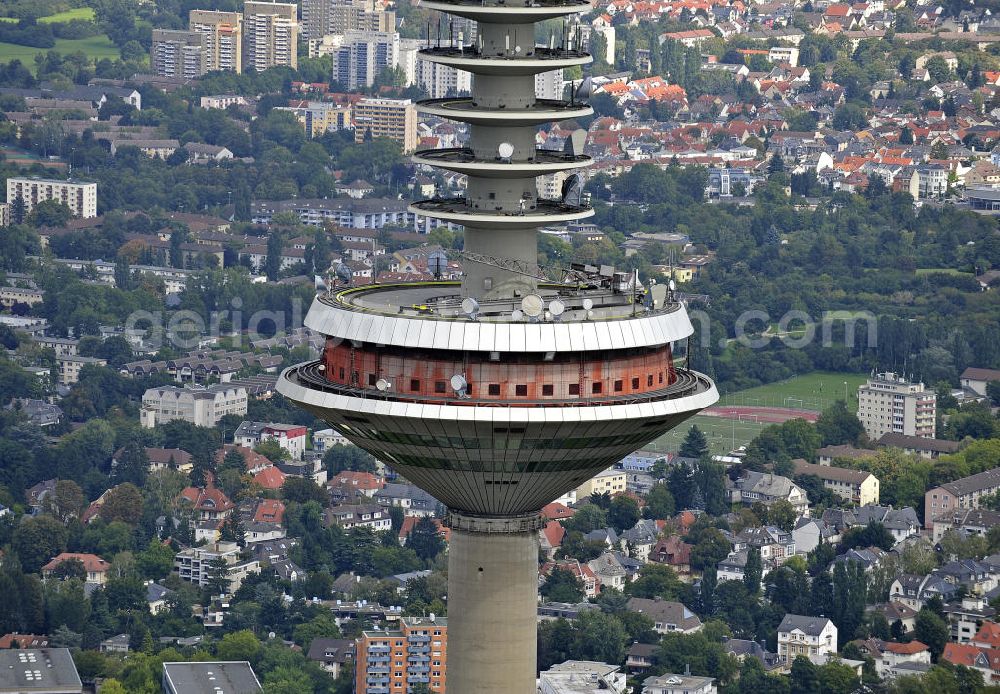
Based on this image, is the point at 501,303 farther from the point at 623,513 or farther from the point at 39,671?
the point at 623,513

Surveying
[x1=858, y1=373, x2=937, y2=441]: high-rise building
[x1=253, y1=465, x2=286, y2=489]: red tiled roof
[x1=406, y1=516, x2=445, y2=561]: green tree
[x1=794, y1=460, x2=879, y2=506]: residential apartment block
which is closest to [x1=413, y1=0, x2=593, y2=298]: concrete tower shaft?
[x1=406, y1=516, x2=445, y2=561]: green tree

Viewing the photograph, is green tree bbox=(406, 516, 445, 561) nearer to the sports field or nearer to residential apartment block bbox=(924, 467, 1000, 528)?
residential apartment block bbox=(924, 467, 1000, 528)

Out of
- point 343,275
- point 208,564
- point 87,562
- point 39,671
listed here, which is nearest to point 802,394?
point 208,564

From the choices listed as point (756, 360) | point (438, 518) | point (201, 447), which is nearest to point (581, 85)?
point (438, 518)

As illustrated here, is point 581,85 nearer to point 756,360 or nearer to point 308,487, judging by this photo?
point 308,487

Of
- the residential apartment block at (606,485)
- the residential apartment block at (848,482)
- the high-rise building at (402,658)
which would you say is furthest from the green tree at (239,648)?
the residential apartment block at (848,482)

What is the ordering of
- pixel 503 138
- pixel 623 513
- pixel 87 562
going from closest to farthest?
pixel 503 138
pixel 87 562
pixel 623 513

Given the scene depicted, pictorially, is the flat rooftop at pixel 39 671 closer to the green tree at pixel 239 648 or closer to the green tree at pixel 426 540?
the green tree at pixel 239 648
